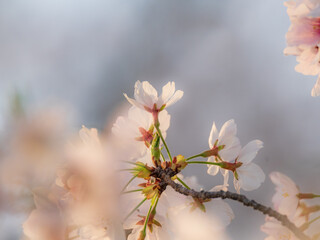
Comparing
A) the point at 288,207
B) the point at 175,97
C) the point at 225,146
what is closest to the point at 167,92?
the point at 175,97

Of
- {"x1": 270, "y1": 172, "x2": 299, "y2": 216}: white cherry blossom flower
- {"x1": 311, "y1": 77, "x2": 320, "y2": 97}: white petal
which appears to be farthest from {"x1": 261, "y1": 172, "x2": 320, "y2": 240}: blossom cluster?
{"x1": 311, "y1": 77, "x2": 320, "y2": 97}: white petal

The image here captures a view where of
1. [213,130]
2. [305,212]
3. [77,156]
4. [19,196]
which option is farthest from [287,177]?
[19,196]

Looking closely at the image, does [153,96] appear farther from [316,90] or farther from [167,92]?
[316,90]

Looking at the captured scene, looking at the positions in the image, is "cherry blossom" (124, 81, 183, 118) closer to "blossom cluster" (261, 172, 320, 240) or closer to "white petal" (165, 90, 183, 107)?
"white petal" (165, 90, 183, 107)

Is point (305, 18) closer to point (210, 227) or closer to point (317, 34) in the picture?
point (317, 34)

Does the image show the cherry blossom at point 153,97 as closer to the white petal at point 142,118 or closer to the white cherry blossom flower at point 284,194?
the white petal at point 142,118

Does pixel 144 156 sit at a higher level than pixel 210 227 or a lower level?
higher
